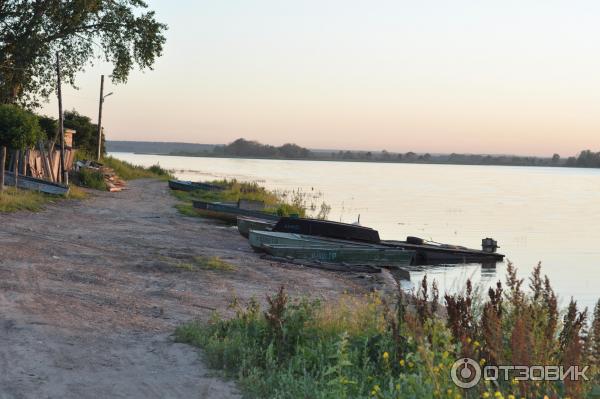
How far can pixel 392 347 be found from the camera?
26.5ft

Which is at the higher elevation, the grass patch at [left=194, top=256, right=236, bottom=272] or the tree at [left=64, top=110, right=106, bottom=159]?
the tree at [left=64, top=110, right=106, bottom=159]

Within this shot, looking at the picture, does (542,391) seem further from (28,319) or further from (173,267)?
(173,267)

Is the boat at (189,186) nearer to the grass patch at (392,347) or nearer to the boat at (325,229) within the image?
the boat at (325,229)

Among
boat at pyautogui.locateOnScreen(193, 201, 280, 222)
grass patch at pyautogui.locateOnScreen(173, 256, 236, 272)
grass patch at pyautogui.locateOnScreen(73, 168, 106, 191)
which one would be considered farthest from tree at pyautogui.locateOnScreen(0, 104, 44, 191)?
grass patch at pyautogui.locateOnScreen(173, 256, 236, 272)

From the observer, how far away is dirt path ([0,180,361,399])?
299 inches

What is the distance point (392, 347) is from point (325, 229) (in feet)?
48.9

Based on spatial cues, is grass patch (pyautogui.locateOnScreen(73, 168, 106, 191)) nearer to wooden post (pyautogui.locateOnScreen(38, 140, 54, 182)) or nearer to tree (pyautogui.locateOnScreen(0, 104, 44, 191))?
wooden post (pyautogui.locateOnScreen(38, 140, 54, 182))

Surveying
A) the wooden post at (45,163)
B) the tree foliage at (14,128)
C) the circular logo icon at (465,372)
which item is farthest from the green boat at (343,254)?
the wooden post at (45,163)

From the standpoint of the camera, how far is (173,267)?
15.7m

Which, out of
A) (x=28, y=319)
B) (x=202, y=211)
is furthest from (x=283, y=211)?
(x=28, y=319)

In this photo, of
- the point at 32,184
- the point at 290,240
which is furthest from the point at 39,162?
the point at 290,240

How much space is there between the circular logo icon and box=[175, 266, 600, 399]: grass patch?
0.08 metres

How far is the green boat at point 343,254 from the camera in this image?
20.1m

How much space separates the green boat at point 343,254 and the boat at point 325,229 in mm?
1469
